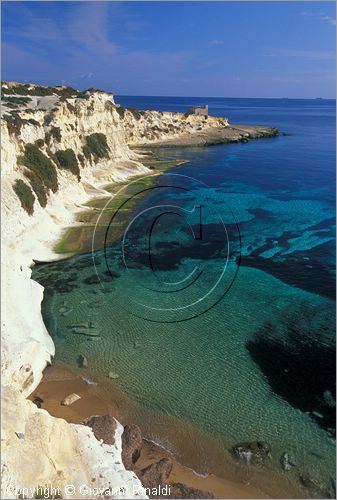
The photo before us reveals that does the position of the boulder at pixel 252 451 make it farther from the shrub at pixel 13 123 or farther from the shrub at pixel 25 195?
the shrub at pixel 13 123

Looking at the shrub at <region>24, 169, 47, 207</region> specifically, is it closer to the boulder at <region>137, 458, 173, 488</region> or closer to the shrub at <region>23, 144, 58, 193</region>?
the shrub at <region>23, 144, 58, 193</region>

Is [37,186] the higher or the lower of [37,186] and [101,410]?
the higher

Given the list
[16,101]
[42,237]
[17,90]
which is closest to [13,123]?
[42,237]

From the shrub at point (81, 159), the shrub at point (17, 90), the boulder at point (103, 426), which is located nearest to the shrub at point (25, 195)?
the shrub at point (81, 159)

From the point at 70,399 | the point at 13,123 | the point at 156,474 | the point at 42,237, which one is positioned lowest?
the point at 156,474

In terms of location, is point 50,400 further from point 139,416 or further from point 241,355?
point 241,355

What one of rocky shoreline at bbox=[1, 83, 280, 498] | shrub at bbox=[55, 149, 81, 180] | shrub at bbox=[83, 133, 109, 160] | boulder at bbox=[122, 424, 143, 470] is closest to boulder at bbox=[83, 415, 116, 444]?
rocky shoreline at bbox=[1, 83, 280, 498]

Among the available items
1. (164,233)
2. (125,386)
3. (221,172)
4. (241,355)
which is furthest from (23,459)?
(221,172)

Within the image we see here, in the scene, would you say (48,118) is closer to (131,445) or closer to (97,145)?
(97,145)
